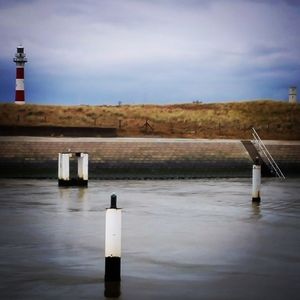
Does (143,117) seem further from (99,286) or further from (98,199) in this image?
(99,286)

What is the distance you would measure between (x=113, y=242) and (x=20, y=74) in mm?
67604

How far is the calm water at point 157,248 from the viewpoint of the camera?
860 cm

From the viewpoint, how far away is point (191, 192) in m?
24.9

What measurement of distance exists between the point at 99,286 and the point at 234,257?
2.67 meters

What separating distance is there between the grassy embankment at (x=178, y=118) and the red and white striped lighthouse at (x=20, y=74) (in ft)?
10.9

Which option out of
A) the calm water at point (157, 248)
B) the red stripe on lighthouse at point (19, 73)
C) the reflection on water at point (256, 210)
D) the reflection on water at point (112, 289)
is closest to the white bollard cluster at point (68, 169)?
the calm water at point (157, 248)

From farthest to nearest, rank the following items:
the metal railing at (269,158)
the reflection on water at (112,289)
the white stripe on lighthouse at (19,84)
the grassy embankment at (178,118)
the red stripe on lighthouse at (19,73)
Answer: the red stripe on lighthouse at (19,73), the white stripe on lighthouse at (19,84), the grassy embankment at (178,118), the metal railing at (269,158), the reflection on water at (112,289)

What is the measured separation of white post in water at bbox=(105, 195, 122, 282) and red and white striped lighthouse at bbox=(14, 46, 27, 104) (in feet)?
215

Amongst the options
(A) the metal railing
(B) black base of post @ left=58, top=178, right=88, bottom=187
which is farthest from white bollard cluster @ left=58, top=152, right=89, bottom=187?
(A) the metal railing

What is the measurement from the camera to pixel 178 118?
71375 mm

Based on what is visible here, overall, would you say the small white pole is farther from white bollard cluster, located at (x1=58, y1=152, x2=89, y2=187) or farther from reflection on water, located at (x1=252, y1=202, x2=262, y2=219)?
reflection on water, located at (x1=252, y1=202, x2=262, y2=219)

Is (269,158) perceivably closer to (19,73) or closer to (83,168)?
(83,168)

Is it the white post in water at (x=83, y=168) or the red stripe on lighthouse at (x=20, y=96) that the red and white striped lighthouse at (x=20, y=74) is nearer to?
the red stripe on lighthouse at (x=20, y=96)

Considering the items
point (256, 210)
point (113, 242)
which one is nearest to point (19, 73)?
point (256, 210)
